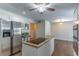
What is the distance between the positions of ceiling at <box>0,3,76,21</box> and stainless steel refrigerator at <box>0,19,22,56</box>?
10.5 inches

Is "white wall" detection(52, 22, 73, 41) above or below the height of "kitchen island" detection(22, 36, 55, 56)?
above

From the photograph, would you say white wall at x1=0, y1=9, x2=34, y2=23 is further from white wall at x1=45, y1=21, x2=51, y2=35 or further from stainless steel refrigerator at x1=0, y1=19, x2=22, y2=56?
white wall at x1=45, y1=21, x2=51, y2=35

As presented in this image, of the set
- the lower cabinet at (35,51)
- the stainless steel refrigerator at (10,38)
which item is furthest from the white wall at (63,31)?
the stainless steel refrigerator at (10,38)

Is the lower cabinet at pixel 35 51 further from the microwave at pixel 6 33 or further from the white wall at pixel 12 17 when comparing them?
the white wall at pixel 12 17

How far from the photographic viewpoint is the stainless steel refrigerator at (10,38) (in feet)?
5.71

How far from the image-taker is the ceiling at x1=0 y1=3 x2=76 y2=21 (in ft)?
5.76

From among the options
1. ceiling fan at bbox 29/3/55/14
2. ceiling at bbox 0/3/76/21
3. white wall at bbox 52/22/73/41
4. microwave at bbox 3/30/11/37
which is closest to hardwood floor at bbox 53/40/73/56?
white wall at bbox 52/22/73/41

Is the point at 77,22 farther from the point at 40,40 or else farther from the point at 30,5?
the point at 30,5

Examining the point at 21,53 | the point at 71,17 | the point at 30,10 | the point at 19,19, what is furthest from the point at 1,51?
the point at 71,17

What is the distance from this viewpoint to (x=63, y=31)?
1957mm

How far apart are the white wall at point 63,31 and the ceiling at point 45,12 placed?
0.51 feet

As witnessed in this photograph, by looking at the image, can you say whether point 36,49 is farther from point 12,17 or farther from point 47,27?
point 12,17

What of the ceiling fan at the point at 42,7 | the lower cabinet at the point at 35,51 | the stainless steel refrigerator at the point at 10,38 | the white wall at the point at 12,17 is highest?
the ceiling fan at the point at 42,7

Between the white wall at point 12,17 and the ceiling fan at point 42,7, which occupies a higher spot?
the ceiling fan at point 42,7
